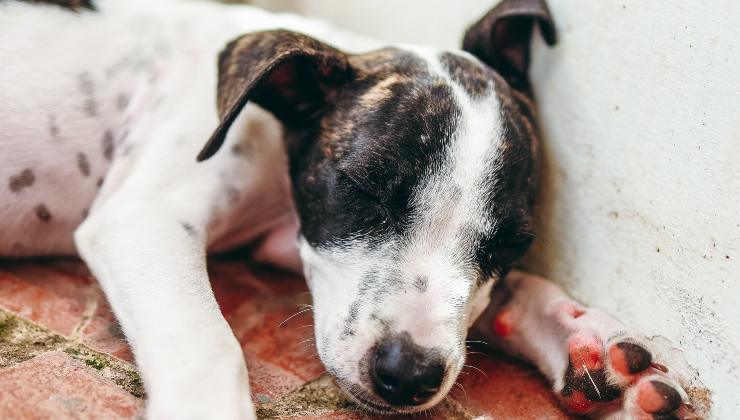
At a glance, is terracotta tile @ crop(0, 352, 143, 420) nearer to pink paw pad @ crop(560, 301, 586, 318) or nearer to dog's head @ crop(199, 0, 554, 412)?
dog's head @ crop(199, 0, 554, 412)

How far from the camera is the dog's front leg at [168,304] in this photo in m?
1.77

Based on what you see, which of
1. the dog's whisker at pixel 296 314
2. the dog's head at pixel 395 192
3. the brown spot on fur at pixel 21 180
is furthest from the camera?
the brown spot on fur at pixel 21 180

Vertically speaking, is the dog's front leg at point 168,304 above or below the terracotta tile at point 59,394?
above

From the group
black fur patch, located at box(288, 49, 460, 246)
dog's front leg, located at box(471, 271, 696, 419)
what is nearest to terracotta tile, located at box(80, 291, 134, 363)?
black fur patch, located at box(288, 49, 460, 246)

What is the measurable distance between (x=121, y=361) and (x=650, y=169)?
66.0 inches

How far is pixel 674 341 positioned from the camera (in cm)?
205

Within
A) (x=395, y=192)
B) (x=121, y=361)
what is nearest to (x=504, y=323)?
(x=395, y=192)

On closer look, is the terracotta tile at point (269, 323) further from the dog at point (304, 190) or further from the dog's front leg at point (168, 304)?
the dog's front leg at point (168, 304)

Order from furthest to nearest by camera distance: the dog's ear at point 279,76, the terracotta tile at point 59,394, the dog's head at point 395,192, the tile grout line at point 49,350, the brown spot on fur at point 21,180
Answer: the brown spot on fur at point 21,180 → the dog's ear at point 279,76 → the tile grout line at point 49,350 → the dog's head at point 395,192 → the terracotta tile at point 59,394

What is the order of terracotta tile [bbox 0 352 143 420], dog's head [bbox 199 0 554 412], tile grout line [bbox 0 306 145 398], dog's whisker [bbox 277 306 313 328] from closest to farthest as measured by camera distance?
terracotta tile [bbox 0 352 143 420] → dog's head [bbox 199 0 554 412] → tile grout line [bbox 0 306 145 398] → dog's whisker [bbox 277 306 313 328]

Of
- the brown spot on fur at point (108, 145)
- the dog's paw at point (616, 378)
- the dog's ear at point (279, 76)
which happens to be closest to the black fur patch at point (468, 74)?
the dog's ear at point (279, 76)

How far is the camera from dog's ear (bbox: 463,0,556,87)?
107 inches

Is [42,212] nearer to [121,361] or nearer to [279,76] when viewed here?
[121,361]

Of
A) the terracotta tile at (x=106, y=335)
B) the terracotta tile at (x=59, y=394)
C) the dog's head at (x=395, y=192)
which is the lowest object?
the terracotta tile at (x=106, y=335)
